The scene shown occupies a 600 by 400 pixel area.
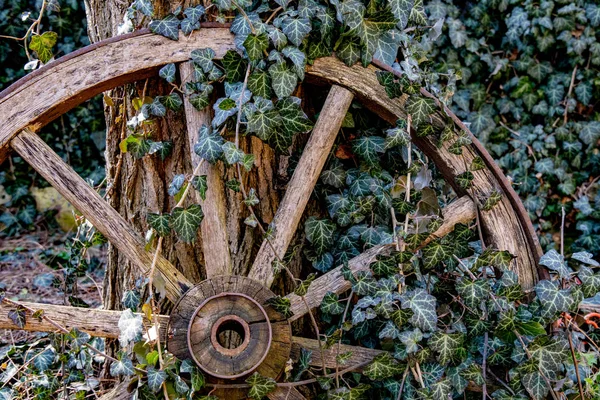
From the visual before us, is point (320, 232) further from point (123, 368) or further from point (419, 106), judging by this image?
point (123, 368)

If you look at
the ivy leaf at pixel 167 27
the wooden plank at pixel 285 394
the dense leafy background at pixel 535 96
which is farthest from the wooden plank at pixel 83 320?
the dense leafy background at pixel 535 96

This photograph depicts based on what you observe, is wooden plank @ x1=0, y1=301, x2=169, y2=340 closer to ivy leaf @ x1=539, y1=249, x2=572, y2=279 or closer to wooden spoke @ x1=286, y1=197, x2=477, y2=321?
wooden spoke @ x1=286, y1=197, x2=477, y2=321

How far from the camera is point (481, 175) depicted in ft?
7.11

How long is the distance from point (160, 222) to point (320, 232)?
554 millimetres

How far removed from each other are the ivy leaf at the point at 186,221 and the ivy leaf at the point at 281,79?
438 millimetres

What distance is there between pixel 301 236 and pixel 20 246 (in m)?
2.55

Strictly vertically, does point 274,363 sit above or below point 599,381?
above

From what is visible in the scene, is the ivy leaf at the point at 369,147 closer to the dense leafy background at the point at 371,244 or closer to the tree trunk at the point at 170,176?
the dense leafy background at the point at 371,244

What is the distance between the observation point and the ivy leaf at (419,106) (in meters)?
2.05

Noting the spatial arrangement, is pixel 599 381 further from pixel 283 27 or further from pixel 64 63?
pixel 64 63


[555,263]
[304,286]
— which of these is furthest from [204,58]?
[555,263]

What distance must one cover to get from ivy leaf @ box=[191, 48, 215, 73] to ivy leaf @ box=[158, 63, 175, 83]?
7 centimetres

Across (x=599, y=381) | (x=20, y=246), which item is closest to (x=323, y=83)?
(x=599, y=381)

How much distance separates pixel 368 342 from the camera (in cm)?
219
